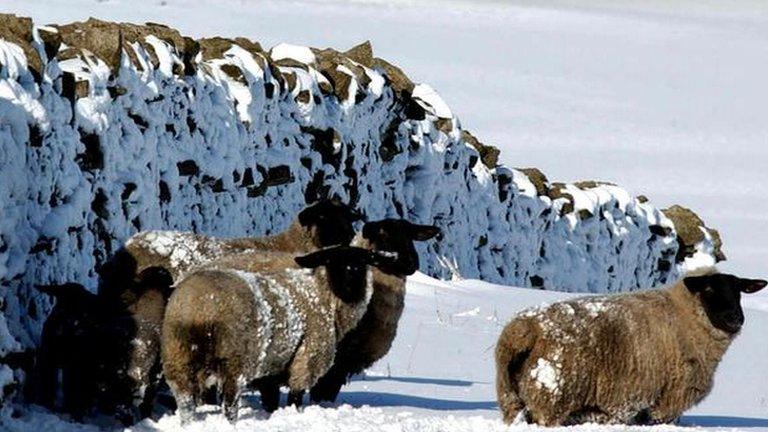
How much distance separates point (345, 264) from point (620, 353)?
5.94 ft

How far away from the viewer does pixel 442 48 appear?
64000 mm

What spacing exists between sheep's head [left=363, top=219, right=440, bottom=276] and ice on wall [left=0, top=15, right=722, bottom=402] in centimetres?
193

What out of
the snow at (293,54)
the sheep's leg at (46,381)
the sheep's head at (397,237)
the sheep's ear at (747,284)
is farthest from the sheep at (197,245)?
the snow at (293,54)

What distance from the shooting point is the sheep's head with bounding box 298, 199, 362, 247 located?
13.7 m

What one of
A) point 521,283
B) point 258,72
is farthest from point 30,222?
point 521,283

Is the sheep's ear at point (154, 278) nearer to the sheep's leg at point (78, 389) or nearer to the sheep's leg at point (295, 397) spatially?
the sheep's leg at point (78, 389)

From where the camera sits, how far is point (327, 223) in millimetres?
13773

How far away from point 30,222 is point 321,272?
5.91 feet

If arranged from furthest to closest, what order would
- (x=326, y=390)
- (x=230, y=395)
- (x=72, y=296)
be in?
(x=326, y=390) → (x=72, y=296) → (x=230, y=395)

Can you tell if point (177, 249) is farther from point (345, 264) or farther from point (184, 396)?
point (184, 396)

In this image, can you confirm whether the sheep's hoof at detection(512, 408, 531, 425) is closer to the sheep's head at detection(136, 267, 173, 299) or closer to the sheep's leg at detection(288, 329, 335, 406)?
the sheep's leg at detection(288, 329, 335, 406)

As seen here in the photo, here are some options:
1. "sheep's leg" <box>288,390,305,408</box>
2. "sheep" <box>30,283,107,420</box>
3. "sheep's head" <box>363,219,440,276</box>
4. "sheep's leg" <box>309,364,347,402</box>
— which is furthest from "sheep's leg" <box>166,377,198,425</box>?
"sheep's head" <box>363,219,440,276</box>

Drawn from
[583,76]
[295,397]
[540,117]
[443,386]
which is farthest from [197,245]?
[583,76]

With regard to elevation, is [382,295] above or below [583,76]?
above
